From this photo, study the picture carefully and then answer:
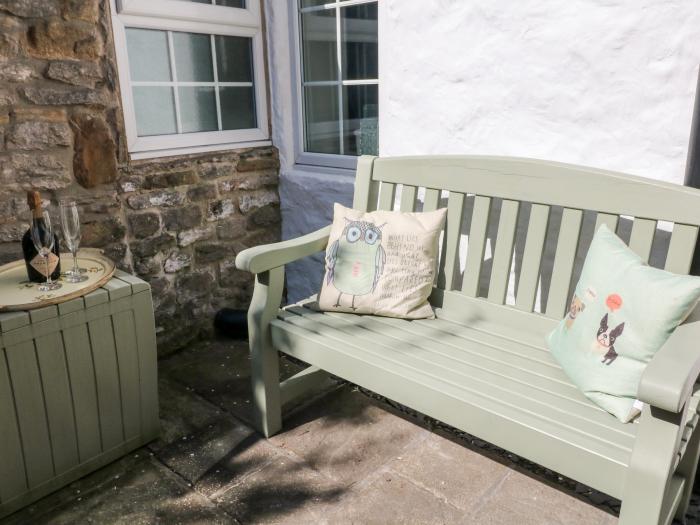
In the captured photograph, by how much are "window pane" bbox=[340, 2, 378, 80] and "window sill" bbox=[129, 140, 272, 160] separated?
654 mm

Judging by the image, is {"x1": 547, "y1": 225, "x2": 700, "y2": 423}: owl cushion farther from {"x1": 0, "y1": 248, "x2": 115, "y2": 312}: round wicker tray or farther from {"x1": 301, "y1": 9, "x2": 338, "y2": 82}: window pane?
{"x1": 301, "y1": 9, "x2": 338, "y2": 82}: window pane

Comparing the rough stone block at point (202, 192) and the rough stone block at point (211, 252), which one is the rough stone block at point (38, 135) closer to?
the rough stone block at point (202, 192)

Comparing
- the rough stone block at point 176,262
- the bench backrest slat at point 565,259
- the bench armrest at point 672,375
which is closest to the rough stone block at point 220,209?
the rough stone block at point 176,262

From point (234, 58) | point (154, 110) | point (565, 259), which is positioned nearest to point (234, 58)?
point (234, 58)

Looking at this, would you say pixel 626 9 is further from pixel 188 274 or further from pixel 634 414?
pixel 188 274

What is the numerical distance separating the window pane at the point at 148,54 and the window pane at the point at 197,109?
0.47 ft

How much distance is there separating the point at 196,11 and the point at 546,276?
219cm

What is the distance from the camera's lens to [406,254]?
226 centimetres

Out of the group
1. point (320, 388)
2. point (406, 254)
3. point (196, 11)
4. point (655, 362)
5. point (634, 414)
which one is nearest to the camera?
point (655, 362)

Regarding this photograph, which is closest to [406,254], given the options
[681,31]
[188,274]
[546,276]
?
[546,276]

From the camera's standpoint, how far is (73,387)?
6.67 feet

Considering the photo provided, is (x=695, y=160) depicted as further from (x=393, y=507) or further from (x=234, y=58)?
(x=234, y=58)

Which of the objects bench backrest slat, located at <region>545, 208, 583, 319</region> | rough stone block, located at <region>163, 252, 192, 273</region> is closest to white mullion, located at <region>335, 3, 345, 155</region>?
rough stone block, located at <region>163, 252, 192, 273</region>

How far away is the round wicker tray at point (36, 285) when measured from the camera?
6.29 ft
